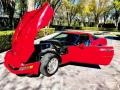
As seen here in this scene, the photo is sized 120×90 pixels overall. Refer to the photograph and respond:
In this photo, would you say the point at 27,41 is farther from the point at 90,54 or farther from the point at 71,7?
the point at 71,7

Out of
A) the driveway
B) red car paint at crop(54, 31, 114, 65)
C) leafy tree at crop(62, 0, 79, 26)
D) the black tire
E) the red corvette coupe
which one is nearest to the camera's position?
the driveway

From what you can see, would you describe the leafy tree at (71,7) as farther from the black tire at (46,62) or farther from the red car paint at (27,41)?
the red car paint at (27,41)

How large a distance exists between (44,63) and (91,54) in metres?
1.94

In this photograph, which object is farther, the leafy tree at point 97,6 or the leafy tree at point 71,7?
the leafy tree at point 97,6

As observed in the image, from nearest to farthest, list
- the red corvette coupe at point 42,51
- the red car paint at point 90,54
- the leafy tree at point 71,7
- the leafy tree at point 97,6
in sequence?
the red corvette coupe at point 42,51 → the red car paint at point 90,54 → the leafy tree at point 71,7 → the leafy tree at point 97,6

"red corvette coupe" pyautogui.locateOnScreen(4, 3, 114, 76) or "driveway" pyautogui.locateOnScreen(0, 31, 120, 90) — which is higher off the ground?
"red corvette coupe" pyautogui.locateOnScreen(4, 3, 114, 76)

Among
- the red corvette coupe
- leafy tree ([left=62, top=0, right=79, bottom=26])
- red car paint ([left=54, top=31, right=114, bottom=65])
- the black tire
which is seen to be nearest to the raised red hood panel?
the red corvette coupe

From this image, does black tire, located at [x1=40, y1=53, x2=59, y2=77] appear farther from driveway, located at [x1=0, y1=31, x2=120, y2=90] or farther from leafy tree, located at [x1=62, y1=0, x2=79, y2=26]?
leafy tree, located at [x1=62, y1=0, x2=79, y2=26]

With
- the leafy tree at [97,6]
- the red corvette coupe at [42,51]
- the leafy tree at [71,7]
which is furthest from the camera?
the leafy tree at [97,6]

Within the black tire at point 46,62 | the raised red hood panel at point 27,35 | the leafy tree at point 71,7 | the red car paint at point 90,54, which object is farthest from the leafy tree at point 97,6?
the raised red hood panel at point 27,35

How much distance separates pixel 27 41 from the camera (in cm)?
666

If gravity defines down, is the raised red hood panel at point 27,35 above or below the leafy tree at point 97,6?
below

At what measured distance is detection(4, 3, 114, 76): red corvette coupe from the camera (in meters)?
6.73

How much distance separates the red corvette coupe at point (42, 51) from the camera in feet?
22.1
